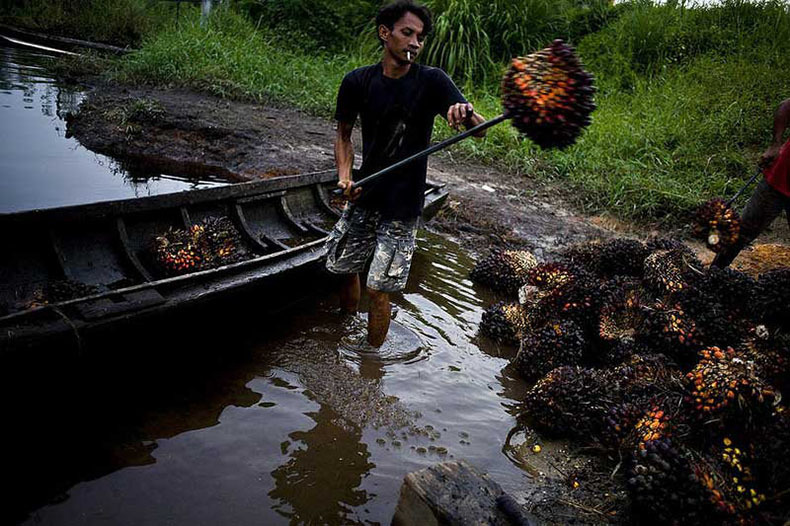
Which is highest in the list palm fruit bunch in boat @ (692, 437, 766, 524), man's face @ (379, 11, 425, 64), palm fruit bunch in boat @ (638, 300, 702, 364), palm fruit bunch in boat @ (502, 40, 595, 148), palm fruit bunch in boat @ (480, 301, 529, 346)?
man's face @ (379, 11, 425, 64)

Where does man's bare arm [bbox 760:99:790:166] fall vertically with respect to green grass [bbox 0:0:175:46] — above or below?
below

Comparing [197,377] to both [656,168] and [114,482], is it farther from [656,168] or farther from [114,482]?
[656,168]

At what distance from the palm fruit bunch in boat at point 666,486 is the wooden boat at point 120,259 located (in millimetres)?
2257

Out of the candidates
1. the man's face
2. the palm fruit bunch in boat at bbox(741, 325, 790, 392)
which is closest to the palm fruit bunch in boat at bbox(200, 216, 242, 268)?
the man's face

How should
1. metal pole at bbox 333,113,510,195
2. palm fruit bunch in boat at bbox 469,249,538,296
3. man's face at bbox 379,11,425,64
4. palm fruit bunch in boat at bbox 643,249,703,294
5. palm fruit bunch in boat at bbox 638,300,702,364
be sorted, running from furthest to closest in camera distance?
palm fruit bunch in boat at bbox 469,249,538,296 < palm fruit bunch in boat at bbox 643,249,703,294 < palm fruit bunch in boat at bbox 638,300,702,364 < man's face at bbox 379,11,425,64 < metal pole at bbox 333,113,510,195

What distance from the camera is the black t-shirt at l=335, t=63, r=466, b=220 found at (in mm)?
3002

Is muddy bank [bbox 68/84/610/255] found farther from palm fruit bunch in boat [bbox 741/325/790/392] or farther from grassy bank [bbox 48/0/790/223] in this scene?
palm fruit bunch in boat [bbox 741/325/790/392]

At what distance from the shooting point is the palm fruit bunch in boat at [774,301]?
3.28 meters

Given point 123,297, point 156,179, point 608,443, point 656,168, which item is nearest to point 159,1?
point 156,179

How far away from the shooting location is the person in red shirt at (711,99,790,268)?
4137 mm

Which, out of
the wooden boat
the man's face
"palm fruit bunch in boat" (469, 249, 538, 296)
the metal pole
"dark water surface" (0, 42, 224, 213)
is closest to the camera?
the wooden boat

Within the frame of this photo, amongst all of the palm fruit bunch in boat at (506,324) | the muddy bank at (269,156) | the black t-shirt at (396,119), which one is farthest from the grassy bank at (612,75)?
the black t-shirt at (396,119)

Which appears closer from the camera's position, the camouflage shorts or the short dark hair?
the short dark hair

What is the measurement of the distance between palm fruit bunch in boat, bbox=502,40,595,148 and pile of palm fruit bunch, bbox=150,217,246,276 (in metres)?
2.16
